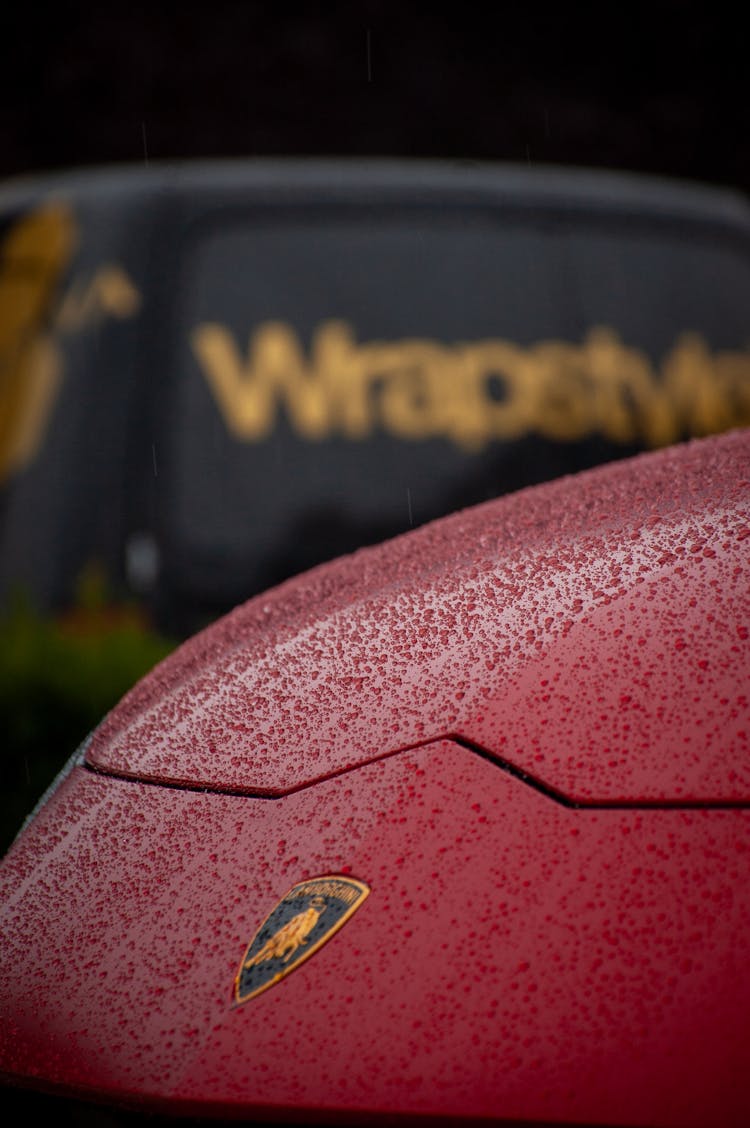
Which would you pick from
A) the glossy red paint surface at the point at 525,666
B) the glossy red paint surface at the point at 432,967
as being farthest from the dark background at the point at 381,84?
the glossy red paint surface at the point at 432,967

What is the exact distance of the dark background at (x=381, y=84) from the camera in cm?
1085

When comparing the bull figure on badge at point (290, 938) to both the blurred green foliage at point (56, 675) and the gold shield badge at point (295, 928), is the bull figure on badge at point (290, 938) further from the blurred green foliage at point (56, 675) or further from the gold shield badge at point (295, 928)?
the blurred green foliage at point (56, 675)

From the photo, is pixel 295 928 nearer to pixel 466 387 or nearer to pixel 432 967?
pixel 432 967

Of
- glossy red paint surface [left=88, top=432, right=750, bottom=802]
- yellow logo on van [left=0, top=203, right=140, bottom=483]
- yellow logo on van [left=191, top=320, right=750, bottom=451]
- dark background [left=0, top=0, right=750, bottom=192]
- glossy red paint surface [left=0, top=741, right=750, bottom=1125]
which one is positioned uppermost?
dark background [left=0, top=0, right=750, bottom=192]

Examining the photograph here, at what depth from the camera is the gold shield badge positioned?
3.34ft

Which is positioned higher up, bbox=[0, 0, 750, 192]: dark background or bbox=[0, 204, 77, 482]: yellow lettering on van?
bbox=[0, 0, 750, 192]: dark background

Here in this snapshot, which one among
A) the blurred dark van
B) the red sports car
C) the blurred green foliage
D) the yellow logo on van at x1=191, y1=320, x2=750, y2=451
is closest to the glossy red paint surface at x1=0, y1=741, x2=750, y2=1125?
the red sports car

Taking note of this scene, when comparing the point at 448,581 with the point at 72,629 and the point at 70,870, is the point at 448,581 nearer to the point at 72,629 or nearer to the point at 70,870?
the point at 70,870

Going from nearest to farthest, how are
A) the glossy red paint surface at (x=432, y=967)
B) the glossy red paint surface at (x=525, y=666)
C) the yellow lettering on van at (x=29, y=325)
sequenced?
the glossy red paint surface at (x=432, y=967)
the glossy red paint surface at (x=525, y=666)
the yellow lettering on van at (x=29, y=325)

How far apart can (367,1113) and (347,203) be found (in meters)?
2.53

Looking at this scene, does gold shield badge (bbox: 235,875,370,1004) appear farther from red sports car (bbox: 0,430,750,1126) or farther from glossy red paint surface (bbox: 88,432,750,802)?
glossy red paint surface (bbox: 88,432,750,802)

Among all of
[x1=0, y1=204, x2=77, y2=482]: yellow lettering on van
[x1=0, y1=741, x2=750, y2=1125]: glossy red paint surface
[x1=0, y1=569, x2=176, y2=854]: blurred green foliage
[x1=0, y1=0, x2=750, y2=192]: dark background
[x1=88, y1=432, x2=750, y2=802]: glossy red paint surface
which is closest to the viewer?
[x1=0, y1=741, x2=750, y2=1125]: glossy red paint surface

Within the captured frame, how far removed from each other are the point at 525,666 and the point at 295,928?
0.30 m

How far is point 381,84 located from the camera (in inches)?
439
